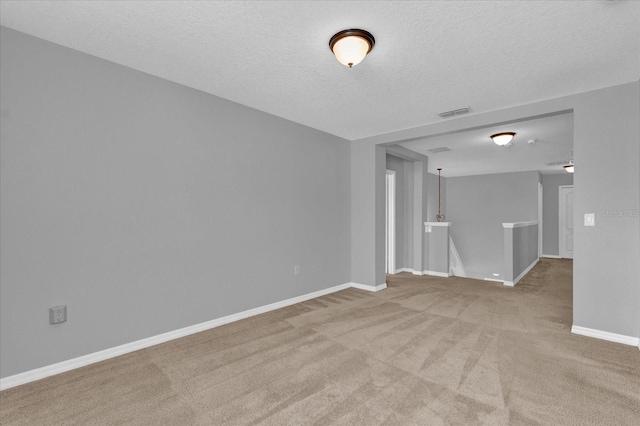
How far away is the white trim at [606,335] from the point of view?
287cm

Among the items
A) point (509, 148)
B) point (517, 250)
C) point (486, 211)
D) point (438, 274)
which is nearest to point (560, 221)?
point (486, 211)

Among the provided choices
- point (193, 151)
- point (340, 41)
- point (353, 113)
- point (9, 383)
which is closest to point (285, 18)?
point (340, 41)

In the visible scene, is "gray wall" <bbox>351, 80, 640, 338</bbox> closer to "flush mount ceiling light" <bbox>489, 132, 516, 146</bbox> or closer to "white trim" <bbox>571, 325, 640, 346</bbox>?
"white trim" <bbox>571, 325, 640, 346</bbox>

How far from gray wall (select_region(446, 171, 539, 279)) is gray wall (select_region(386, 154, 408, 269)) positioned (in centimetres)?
408

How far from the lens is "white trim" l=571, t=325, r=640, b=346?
287 centimetres

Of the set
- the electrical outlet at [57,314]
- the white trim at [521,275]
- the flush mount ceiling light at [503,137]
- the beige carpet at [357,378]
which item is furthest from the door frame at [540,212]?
the electrical outlet at [57,314]

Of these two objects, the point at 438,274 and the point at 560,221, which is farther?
the point at 560,221

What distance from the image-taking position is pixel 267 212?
3.87 meters

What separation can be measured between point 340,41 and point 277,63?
692 mm

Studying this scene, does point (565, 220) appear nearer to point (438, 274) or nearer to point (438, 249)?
point (438, 249)

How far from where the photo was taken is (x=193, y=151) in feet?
10.4

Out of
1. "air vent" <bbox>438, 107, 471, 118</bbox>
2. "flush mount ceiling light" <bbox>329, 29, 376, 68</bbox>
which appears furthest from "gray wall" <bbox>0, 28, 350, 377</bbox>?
"air vent" <bbox>438, 107, 471, 118</bbox>

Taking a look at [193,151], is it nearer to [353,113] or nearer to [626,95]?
[353,113]

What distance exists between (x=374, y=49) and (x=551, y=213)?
31.9 feet
